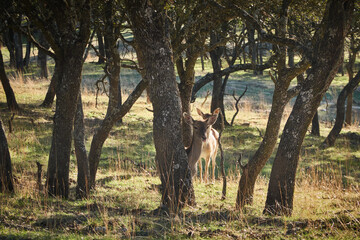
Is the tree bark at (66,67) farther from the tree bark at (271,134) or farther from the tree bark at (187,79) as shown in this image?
the tree bark at (271,134)

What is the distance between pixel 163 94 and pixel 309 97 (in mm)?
2695

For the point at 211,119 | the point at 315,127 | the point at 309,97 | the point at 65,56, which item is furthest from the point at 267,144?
the point at 315,127

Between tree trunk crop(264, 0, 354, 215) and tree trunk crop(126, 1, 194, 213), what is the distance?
73.3 inches

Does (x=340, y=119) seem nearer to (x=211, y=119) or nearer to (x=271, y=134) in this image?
(x=211, y=119)

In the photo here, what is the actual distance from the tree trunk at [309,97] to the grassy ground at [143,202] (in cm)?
51

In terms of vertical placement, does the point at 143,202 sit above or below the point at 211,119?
→ below

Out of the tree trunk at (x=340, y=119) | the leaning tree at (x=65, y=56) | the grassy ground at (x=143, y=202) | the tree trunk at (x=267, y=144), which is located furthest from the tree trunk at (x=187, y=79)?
the tree trunk at (x=340, y=119)

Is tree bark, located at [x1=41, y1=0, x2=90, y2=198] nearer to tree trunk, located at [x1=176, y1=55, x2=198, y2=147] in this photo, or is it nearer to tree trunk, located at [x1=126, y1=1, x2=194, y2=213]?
tree trunk, located at [x1=126, y1=1, x2=194, y2=213]

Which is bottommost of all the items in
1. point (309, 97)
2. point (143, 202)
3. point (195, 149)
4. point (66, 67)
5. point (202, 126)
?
point (143, 202)

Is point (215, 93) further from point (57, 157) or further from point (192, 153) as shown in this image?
point (57, 157)

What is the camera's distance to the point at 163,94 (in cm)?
724

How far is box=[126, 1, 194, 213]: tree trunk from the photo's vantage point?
7180 mm

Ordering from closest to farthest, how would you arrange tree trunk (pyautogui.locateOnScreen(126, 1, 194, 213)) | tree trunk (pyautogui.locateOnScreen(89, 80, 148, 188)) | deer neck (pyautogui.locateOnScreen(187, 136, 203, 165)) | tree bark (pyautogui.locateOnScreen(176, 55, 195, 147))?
tree trunk (pyautogui.locateOnScreen(126, 1, 194, 213))
tree trunk (pyautogui.locateOnScreen(89, 80, 148, 188))
tree bark (pyautogui.locateOnScreen(176, 55, 195, 147))
deer neck (pyautogui.locateOnScreen(187, 136, 203, 165))

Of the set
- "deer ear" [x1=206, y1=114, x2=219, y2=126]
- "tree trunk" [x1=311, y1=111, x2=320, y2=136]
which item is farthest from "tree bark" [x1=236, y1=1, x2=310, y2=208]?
Result: "tree trunk" [x1=311, y1=111, x2=320, y2=136]
